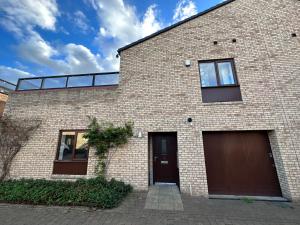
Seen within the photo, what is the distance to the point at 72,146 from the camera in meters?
7.21

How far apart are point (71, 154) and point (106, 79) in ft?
13.0

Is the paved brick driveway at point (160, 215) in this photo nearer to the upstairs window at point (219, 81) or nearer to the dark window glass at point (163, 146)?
the dark window glass at point (163, 146)

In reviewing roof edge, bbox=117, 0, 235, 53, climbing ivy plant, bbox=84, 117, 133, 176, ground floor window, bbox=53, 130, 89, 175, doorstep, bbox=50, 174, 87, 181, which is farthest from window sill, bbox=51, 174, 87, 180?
roof edge, bbox=117, 0, 235, 53

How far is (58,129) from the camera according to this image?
7.34 m

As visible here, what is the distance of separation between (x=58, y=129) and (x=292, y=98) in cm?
1011

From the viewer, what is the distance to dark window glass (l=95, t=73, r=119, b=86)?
8102mm

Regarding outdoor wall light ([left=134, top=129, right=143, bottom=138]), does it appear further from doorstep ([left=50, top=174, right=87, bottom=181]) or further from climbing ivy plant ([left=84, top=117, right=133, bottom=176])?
doorstep ([left=50, top=174, right=87, bottom=181])

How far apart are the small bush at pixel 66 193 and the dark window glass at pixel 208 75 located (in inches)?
218

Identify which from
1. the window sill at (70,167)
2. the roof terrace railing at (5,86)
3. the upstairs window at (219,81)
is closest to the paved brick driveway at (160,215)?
the window sill at (70,167)

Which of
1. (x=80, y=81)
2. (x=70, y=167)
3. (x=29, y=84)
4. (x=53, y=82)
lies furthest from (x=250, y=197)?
Answer: (x=29, y=84)

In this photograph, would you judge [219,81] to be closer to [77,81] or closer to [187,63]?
[187,63]

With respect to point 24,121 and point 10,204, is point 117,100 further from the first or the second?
point 10,204

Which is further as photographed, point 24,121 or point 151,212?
point 24,121

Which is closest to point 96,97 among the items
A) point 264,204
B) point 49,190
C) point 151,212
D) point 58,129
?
point 58,129
